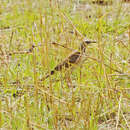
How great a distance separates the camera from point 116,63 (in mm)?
1914

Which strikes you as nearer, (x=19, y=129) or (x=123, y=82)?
(x=19, y=129)

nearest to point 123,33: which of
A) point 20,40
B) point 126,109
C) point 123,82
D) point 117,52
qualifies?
point 117,52

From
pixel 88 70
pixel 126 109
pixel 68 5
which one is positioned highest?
pixel 68 5

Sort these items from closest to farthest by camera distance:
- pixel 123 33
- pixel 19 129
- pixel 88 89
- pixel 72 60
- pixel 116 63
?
pixel 19 129
pixel 88 89
pixel 72 60
pixel 116 63
pixel 123 33

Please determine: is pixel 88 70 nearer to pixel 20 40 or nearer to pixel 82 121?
pixel 82 121

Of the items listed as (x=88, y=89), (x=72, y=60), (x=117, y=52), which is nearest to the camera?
(x=88, y=89)

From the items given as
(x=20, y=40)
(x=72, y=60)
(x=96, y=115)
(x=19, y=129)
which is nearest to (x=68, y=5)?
(x=72, y=60)

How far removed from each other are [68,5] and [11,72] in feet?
1.73

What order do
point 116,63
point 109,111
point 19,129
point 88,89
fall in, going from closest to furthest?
1. point 19,129
2. point 109,111
3. point 88,89
4. point 116,63

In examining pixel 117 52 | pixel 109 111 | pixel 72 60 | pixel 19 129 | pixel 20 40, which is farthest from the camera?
pixel 20 40

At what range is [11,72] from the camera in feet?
6.47

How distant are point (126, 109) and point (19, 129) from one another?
0.54 metres

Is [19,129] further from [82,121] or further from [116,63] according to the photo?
[116,63]

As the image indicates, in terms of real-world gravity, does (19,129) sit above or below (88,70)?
below
